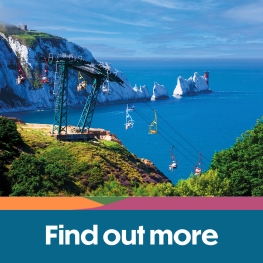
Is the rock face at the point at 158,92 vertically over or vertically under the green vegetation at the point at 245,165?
over

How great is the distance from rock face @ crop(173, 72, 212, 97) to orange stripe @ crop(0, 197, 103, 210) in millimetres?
163703

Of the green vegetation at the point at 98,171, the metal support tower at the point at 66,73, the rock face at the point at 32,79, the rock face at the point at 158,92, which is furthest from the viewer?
the rock face at the point at 158,92

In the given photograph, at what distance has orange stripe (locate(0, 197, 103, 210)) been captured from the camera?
12172 mm

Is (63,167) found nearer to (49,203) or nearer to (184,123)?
(49,203)

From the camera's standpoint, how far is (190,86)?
18250 centimetres

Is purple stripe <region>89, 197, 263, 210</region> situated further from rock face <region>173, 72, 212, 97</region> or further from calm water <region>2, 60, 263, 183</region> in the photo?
rock face <region>173, 72, 212, 97</region>

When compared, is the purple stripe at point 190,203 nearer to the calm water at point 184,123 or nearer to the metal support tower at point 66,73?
the metal support tower at point 66,73

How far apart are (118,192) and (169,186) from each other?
114 inches

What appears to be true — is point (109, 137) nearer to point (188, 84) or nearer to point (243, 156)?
point (243, 156)

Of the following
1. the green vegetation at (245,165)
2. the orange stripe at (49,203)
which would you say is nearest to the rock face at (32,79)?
the green vegetation at (245,165)

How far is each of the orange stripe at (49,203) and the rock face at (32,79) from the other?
4633 inches

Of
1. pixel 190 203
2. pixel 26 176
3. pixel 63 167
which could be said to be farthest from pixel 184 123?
pixel 190 203

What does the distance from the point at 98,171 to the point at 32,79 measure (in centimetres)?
11645

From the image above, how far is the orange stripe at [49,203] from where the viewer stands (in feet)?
39.9
